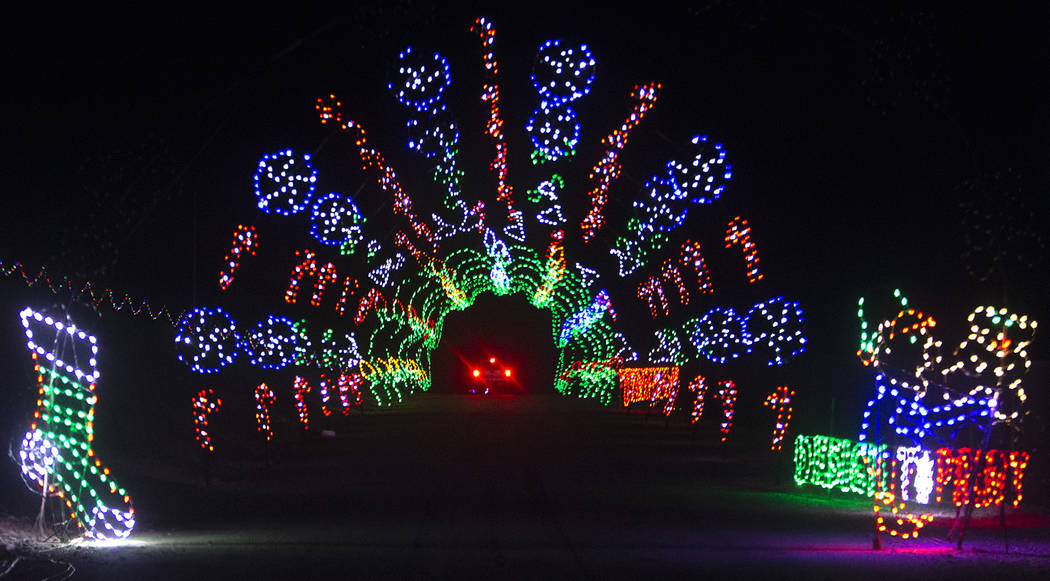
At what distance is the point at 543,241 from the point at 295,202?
1818 centimetres

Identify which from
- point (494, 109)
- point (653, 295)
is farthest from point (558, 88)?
point (653, 295)

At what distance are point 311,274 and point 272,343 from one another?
3381 mm

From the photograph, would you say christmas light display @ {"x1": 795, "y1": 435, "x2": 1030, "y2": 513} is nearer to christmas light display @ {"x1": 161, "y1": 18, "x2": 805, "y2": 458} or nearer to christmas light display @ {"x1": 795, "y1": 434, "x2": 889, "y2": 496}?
christmas light display @ {"x1": 795, "y1": 434, "x2": 889, "y2": 496}

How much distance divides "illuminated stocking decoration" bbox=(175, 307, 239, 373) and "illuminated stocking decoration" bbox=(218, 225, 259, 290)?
0.67 meters

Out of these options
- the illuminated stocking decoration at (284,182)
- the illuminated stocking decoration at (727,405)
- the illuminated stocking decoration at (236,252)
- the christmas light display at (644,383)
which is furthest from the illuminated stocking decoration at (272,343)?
the christmas light display at (644,383)

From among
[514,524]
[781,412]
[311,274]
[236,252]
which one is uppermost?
[311,274]

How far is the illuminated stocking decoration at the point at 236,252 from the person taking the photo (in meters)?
22.5

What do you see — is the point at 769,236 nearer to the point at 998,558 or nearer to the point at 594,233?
the point at 998,558

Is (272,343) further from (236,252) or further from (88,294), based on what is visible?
(88,294)

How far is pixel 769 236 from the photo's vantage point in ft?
74.7

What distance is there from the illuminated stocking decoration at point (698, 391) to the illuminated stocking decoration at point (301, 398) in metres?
8.34

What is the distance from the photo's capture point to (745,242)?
22562mm

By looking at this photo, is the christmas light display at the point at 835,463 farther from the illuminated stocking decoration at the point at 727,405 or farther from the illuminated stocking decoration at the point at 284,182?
the illuminated stocking decoration at the point at 284,182

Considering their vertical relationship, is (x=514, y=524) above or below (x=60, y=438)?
below
